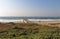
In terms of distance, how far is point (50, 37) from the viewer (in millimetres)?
9664

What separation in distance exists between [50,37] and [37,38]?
840mm

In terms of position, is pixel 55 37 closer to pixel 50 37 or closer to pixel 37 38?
pixel 50 37

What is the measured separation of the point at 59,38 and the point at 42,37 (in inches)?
37.9

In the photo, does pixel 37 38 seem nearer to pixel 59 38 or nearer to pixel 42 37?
pixel 42 37

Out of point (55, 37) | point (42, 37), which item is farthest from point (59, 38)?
point (42, 37)

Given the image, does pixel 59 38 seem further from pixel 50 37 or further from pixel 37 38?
pixel 37 38

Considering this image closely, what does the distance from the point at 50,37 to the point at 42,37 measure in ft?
1.57

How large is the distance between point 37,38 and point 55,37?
3.48 feet

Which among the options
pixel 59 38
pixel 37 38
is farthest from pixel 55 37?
pixel 37 38

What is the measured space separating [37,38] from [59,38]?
1270 millimetres

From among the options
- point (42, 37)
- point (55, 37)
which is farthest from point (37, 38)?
point (55, 37)

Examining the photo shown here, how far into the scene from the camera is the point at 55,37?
9.55 meters

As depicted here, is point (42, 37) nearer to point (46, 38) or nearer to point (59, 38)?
point (46, 38)

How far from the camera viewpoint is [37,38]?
932 cm
